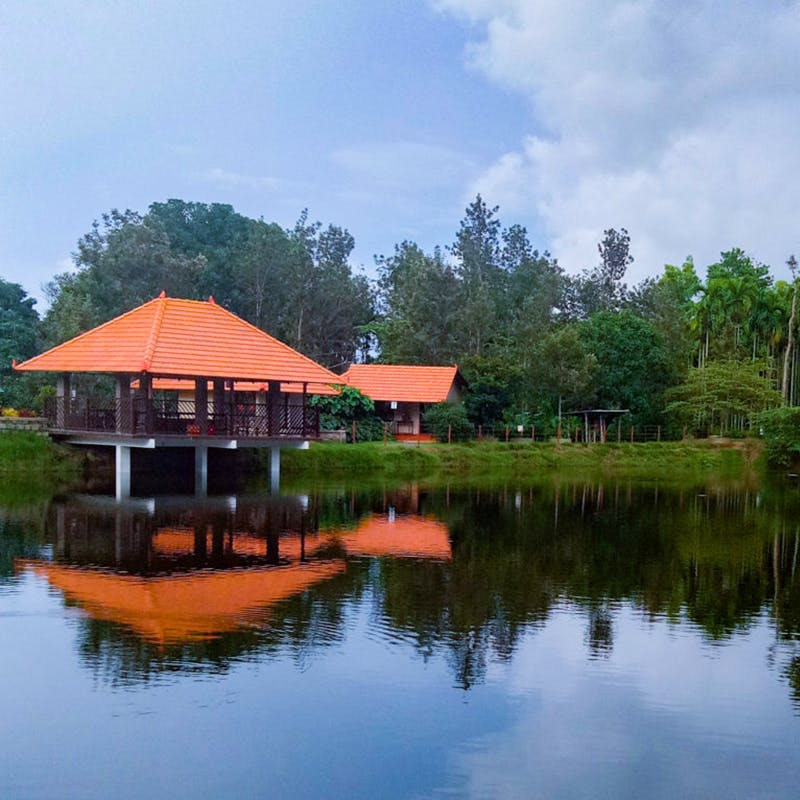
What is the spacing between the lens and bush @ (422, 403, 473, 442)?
3634 cm

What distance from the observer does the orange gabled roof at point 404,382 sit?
1481 inches

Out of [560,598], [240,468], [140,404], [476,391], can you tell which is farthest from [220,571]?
[476,391]

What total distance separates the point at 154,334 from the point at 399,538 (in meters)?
10.2

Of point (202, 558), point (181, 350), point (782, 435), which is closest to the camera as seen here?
point (202, 558)

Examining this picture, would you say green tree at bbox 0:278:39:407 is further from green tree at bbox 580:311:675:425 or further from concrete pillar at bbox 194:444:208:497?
green tree at bbox 580:311:675:425

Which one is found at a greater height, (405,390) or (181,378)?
(405,390)

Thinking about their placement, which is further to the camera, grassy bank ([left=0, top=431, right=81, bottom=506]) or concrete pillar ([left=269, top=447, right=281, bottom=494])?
concrete pillar ([left=269, top=447, right=281, bottom=494])

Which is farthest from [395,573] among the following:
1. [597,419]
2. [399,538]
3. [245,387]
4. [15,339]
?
[15,339]

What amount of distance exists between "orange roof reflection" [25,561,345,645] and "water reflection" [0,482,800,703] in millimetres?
37

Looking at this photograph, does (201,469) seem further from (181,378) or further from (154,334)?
(154,334)

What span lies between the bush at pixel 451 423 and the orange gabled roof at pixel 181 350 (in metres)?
10.7

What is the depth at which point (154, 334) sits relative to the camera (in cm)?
2356

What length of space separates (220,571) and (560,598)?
5234mm

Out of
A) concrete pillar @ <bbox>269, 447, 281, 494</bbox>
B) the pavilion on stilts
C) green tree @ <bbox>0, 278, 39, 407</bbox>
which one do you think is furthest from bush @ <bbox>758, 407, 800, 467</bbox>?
green tree @ <bbox>0, 278, 39, 407</bbox>
